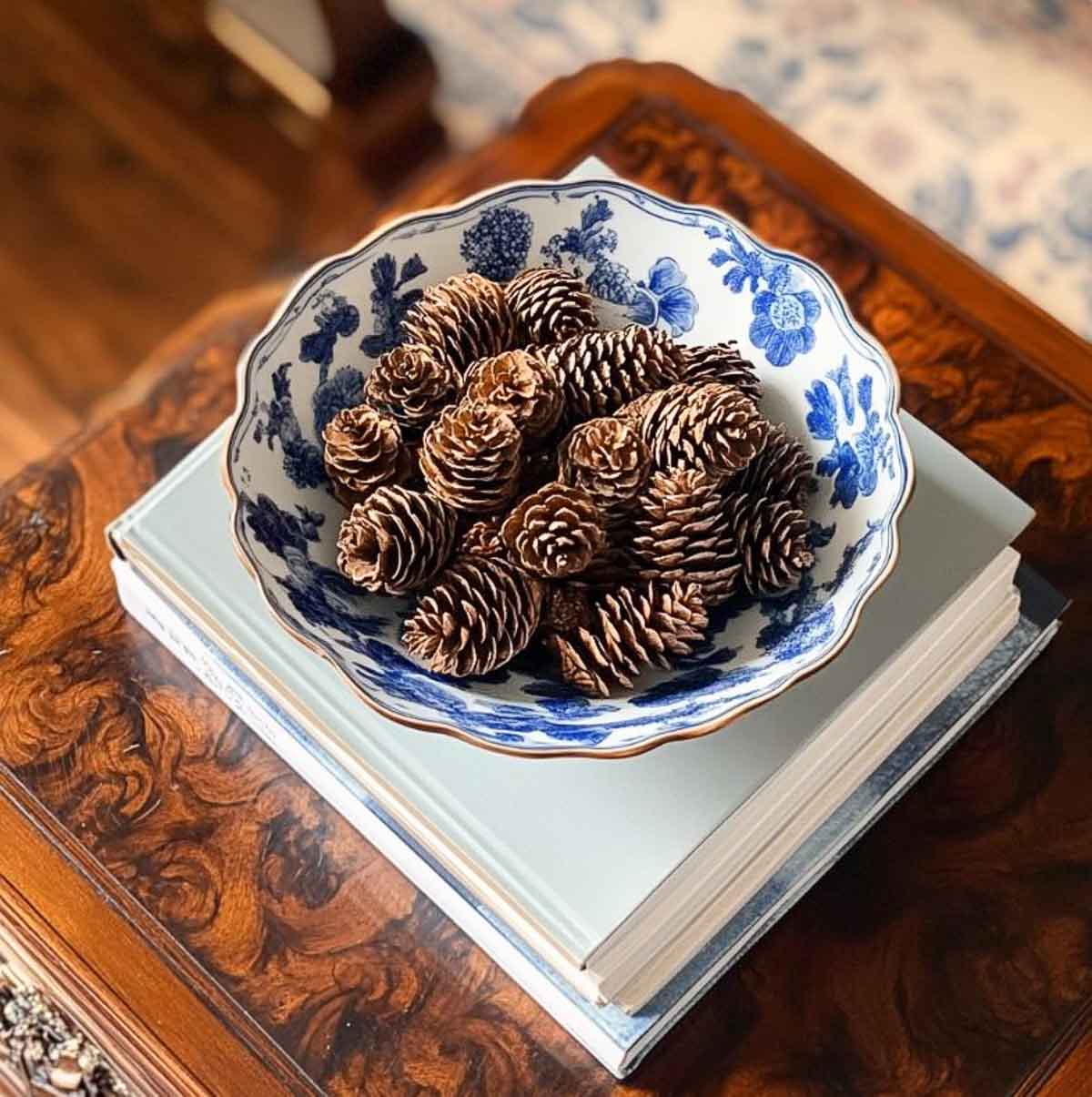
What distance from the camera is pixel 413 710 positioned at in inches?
20.6

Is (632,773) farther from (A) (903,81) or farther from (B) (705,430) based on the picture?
(A) (903,81)

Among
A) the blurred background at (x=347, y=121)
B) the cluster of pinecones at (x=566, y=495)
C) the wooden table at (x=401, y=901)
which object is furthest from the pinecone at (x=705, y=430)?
the blurred background at (x=347, y=121)

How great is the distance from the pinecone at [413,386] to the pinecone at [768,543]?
10cm

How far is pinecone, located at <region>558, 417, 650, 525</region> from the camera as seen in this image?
54 cm

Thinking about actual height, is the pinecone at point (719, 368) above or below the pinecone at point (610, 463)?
above

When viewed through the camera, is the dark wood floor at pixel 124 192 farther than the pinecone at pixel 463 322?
Yes

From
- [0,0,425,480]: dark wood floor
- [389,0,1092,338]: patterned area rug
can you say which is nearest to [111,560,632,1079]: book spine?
[0,0,425,480]: dark wood floor

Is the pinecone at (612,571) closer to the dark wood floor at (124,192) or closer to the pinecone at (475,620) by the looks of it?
the pinecone at (475,620)

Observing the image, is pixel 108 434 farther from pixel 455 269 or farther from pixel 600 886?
pixel 600 886

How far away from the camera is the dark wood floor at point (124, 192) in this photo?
115 cm

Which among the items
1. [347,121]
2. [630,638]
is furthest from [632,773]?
[347,121]

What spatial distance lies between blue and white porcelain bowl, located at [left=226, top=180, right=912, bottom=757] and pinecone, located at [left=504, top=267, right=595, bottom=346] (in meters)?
0.03

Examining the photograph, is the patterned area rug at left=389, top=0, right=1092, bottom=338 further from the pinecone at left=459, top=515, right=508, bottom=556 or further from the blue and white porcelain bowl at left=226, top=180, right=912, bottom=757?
the pinecone at left=459, top=515, right=508, bottom=556

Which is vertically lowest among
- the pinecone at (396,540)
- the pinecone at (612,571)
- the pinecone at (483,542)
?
the pinecone at (396,540)
